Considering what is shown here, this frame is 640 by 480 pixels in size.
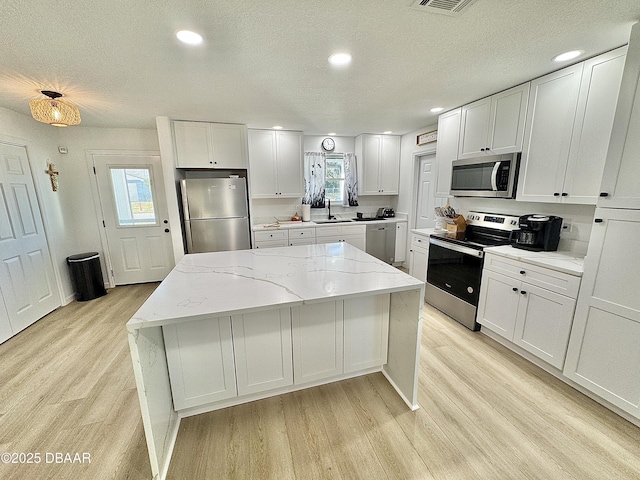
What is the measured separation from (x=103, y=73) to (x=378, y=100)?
2.39 metres

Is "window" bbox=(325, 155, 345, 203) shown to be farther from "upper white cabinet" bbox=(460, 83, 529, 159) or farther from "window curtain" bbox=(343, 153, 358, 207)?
"upper white cabinet" bbox=(460, 83, 529, 159)

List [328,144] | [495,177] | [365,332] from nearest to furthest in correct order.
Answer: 1. [365,332]
2. [495,177]
3. [328,144]

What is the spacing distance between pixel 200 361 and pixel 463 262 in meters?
2.56

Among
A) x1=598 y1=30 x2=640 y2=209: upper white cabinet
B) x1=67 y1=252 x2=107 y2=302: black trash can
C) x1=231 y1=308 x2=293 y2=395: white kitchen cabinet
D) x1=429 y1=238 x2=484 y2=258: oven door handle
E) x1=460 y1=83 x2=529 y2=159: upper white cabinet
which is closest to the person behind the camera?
x1=598 y1=30 x2=640 y2=209: upper white cabinet

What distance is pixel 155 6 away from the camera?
1.30 meters

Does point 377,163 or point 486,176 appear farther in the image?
point 377,163

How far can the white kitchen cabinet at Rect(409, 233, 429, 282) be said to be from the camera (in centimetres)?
336

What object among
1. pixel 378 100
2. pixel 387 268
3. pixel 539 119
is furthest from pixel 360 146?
pixel 387 268

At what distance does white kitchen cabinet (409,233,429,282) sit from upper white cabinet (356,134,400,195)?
148cm

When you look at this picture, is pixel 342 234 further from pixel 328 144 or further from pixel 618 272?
pixel 618 272

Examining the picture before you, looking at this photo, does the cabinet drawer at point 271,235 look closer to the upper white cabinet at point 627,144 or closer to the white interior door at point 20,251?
the white interior door at point 20,251

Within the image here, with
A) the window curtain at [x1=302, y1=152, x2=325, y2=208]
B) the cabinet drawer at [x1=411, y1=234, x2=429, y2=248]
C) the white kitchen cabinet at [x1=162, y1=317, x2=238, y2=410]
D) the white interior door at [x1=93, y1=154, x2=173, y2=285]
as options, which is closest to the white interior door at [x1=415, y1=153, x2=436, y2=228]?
the cabinet drawer at [x1=411, y1=234, x2=429, y2=248]

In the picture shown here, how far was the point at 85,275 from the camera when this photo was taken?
3.51 m

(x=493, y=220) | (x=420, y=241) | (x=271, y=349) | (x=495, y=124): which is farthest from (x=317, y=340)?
(x=495, y=124)
